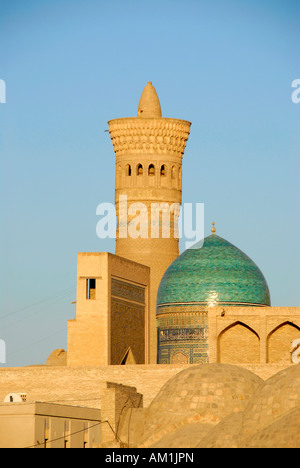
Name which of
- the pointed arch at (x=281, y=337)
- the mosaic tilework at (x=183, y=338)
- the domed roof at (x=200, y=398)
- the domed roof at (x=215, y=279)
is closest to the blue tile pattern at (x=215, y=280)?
the domed roof at (x=215, y=279)

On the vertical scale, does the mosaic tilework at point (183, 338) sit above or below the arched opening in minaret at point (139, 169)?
below

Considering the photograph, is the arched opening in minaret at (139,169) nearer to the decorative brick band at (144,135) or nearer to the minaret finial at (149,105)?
the decorative brick band at (144,135)

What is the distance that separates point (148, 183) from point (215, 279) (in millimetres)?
5174

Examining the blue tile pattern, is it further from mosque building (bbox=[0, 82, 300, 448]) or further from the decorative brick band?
the decorative brick band

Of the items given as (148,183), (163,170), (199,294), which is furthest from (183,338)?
(163,170)

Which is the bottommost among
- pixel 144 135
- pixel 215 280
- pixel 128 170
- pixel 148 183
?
pixel 215 280

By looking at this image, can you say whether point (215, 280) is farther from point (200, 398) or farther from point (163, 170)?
point (200, 398)

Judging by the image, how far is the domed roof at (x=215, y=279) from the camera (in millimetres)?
35656

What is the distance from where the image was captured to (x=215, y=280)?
3584 centimetres

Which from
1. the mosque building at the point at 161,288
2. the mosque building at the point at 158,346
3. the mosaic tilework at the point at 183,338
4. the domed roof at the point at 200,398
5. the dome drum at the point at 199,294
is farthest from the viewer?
the dome drum at the point at 199,294

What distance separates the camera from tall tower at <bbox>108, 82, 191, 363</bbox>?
3941 centimetres

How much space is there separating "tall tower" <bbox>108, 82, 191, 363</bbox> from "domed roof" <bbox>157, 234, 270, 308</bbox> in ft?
9.04

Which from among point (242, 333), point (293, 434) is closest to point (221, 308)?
point (242, 333)

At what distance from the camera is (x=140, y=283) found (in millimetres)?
36781
